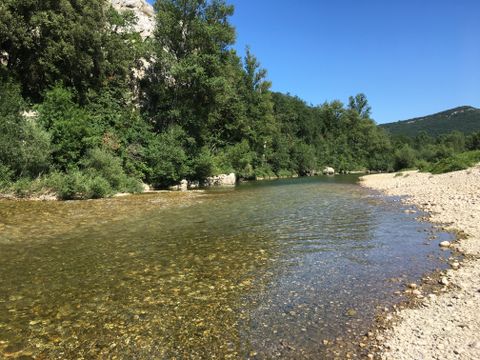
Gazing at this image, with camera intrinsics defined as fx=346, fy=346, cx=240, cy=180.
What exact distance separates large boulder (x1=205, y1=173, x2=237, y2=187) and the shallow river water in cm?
2942

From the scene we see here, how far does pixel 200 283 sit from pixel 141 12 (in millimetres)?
58392

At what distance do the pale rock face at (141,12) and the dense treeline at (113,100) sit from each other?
22.8 ft

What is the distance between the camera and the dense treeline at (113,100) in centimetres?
2591

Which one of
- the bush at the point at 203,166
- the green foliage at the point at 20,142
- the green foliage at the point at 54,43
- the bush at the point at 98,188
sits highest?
the green foliage at the point at 54,43

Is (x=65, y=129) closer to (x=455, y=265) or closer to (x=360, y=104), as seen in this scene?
(x=455, y=265)

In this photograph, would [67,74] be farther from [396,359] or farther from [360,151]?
[360,151]

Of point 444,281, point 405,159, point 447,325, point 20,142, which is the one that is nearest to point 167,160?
point 20,142

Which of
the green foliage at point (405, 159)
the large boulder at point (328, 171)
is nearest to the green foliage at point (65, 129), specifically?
the large boulder at point (328, 171)

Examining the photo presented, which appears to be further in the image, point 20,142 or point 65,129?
point 65,129

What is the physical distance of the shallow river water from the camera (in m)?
5.66

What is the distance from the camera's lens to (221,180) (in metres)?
48.3

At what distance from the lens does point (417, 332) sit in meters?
5.45

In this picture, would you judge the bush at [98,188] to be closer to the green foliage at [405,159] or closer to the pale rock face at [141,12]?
the pale rock face at [141,12]

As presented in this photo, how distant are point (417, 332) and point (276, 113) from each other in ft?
287
